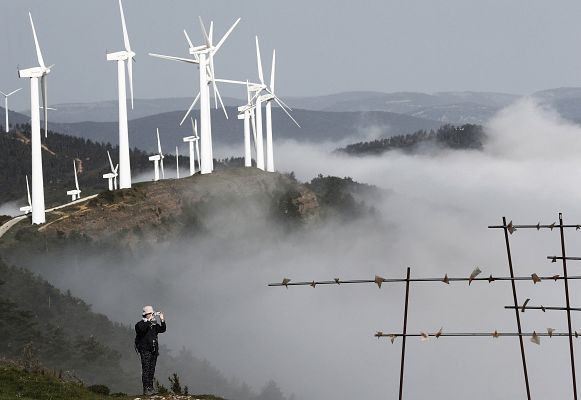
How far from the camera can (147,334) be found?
35.8 m

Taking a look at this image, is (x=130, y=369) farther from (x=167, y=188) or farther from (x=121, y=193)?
(x=167, y=188)

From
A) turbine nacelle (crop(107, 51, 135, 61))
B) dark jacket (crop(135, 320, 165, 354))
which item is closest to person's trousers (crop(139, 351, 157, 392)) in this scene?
dark jacket (crop(135, 320, 165, 354))

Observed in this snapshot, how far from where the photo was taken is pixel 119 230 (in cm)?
16338

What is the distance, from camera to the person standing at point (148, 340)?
3547 centimetres

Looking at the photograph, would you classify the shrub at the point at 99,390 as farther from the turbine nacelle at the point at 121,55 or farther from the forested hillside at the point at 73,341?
the turbine nacelle at the point at 121,55

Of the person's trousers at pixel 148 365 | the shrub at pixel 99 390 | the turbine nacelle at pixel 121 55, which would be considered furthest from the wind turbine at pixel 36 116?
the person's trousers at pixel 148 365

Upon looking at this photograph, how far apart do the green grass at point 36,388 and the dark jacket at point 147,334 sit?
3.07m

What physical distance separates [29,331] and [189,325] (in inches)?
4153

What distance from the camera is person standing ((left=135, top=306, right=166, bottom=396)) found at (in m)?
35.5


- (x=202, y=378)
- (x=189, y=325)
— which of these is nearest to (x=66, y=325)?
(x=202, y=378)

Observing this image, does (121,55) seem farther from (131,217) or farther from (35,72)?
(131,217)

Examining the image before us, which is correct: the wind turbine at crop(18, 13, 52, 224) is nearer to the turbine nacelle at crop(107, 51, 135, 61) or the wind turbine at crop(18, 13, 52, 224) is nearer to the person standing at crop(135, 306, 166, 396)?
the turbine nacelle at crop(107, 51, 135, 61)

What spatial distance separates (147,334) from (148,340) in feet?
0.72

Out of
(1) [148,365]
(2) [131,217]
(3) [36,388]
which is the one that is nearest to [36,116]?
(2) [131,217]
